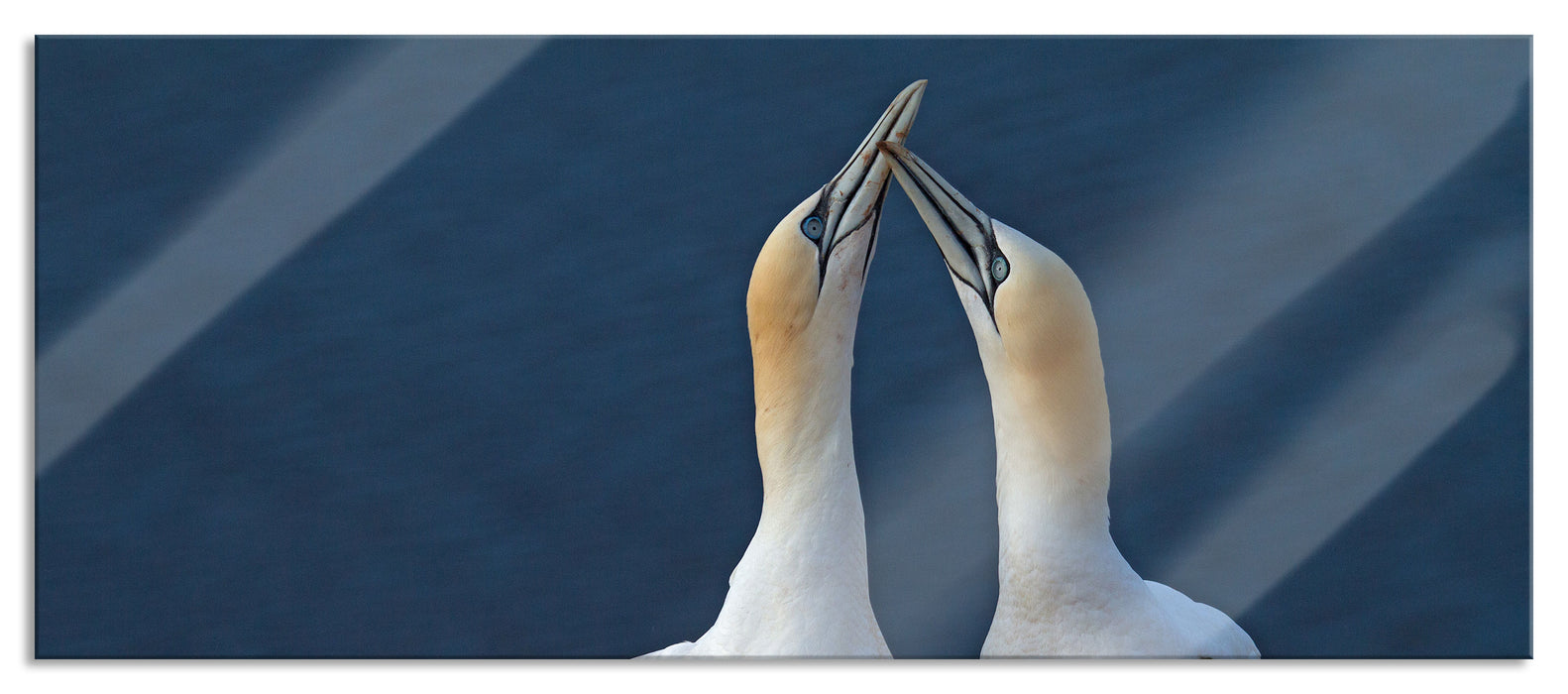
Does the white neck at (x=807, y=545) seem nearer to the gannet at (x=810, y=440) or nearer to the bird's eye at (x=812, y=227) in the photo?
the gannet at (x=810, y=440)

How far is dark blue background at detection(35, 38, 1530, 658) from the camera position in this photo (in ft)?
14.4

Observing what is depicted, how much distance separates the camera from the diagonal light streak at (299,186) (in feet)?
14.4

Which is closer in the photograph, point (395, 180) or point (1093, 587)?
point (1093, 587)

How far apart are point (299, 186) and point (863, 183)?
131cm

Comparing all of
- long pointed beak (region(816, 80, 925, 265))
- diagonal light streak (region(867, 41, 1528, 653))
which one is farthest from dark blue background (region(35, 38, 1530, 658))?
long pointed beak (region(816, 80, 925, 265))

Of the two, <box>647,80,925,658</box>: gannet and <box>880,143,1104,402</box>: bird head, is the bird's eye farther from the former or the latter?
<box>880,143,1104,402</box>: bird head

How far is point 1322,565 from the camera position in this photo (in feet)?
14.4

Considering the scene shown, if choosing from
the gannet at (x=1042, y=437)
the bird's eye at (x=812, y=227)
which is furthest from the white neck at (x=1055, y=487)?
the bird's eye at (x=812, y=227)

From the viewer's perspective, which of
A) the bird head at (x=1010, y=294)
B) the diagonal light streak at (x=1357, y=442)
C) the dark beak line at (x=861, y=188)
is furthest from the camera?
the diagonal light streak at (x=1357, y=442)

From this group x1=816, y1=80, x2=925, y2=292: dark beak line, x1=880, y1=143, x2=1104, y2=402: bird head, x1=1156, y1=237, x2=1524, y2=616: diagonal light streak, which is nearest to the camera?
x1=880, y1=143, x2=1104, y2=402: bird head

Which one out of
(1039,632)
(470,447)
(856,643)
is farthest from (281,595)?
(1039,632)

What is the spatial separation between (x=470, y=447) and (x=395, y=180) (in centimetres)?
63

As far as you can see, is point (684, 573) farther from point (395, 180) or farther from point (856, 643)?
point (395, 180)

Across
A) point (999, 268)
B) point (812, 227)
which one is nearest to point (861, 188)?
point (812, 227)
